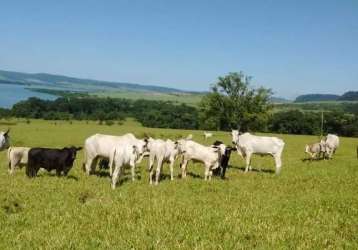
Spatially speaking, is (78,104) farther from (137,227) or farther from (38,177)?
(137,227)

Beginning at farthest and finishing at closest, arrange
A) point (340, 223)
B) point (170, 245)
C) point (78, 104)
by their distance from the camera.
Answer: point (78, 104), point (340, 223), point (170, 245)

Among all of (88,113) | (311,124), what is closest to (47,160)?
(311,124)

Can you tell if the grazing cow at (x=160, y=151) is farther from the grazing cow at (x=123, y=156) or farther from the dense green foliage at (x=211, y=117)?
the dense green foliage at (x=211, y=117)

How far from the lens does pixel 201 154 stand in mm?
20609

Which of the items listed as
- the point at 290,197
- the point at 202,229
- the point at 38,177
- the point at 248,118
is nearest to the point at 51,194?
the point at 38,177

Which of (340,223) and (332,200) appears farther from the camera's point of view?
(332,200)

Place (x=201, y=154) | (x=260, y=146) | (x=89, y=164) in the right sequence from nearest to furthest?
(x=201, y=154) → (x=89, y=164) → (x=260, y=146)

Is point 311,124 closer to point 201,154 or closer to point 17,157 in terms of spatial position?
point 201,154

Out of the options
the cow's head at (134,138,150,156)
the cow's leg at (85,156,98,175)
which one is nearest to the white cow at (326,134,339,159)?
the cow's head at (134,138,150,156)

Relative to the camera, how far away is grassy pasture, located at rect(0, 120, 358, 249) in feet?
33.0

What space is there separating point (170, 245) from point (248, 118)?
65958 mm

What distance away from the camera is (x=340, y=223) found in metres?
12.1

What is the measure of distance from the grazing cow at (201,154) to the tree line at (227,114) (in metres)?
54.7

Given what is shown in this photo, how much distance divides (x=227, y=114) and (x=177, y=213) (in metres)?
64.1
